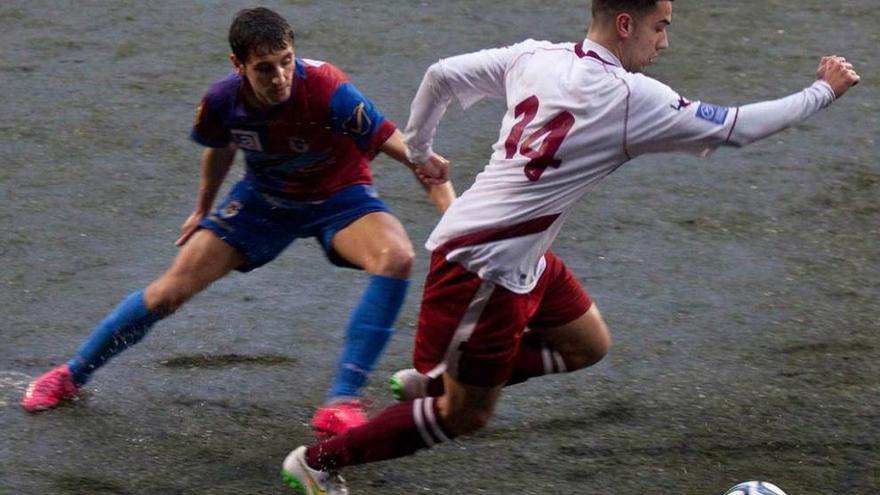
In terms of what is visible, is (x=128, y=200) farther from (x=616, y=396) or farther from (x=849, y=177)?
(x=849, y=177)

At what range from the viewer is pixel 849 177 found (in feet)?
24.9

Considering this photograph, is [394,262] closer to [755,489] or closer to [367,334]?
[367,334]

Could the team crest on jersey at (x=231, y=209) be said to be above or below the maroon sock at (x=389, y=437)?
above

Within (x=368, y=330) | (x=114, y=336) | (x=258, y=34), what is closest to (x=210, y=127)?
(x=258, y=34)

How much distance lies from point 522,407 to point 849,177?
3.00m

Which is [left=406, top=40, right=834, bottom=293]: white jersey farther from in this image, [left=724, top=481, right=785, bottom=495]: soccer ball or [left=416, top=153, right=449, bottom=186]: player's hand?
[left=724, top=481, right=785, bottom=495]: soccer ball

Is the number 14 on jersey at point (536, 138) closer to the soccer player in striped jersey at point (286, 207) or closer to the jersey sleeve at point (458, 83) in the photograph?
the jersey sleeve at point (458, 83)

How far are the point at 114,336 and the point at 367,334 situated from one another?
0.93 meters

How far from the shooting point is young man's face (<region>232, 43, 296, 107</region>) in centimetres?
499

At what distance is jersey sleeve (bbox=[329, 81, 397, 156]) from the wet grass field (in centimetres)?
94

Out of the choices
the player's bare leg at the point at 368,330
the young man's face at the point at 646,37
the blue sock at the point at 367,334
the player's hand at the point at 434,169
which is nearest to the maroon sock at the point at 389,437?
the player's bare leg at the point at 368,330

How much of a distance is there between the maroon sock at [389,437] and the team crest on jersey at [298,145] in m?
1.14

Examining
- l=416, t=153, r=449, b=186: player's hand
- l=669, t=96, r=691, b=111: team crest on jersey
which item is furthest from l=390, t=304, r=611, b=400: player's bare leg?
l=669, t=96, r=691, b=111: team crest on jersey

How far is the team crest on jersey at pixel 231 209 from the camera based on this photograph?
531 cm
